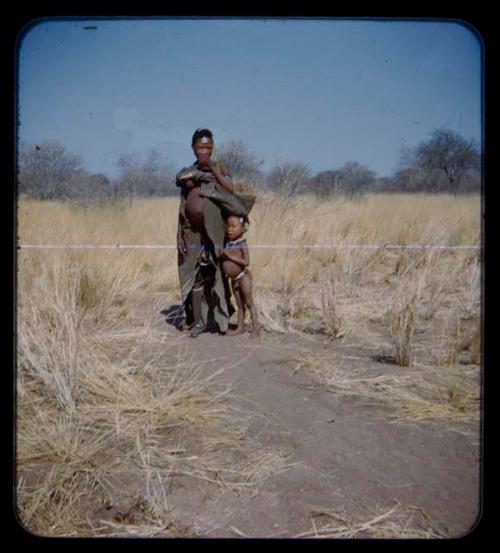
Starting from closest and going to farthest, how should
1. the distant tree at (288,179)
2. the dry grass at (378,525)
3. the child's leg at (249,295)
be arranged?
1. the dry grass at (378,525)
2. the child's leg at (249,295)
3. the distant tree at (288,179)

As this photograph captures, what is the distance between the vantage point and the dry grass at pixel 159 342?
3613 mm

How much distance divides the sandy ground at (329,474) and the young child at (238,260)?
1.35 metres

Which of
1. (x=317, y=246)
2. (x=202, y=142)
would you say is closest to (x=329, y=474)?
(x=202, y=142)

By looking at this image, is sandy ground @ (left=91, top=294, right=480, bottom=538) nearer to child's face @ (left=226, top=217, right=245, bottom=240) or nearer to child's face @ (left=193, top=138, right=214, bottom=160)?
child's face @ (left=226, top=217, right=245, bottom=240)

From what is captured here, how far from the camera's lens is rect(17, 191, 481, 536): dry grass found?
3613 millimetres

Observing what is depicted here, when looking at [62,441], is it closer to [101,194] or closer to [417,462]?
[417,462]

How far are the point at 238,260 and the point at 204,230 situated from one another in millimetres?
394

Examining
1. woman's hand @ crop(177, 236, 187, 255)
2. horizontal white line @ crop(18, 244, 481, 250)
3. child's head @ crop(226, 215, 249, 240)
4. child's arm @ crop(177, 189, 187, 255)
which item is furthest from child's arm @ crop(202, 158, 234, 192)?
horizontal white line @ crop(18, 244, 481, 250)

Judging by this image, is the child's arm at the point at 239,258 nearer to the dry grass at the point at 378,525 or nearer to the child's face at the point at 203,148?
the child's face at the point at 203,148

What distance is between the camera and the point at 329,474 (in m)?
3.64

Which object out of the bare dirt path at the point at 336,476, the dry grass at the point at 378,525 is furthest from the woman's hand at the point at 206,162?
the dry grass at the point at 378,525

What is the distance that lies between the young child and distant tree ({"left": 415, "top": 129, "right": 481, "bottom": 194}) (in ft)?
13.9
